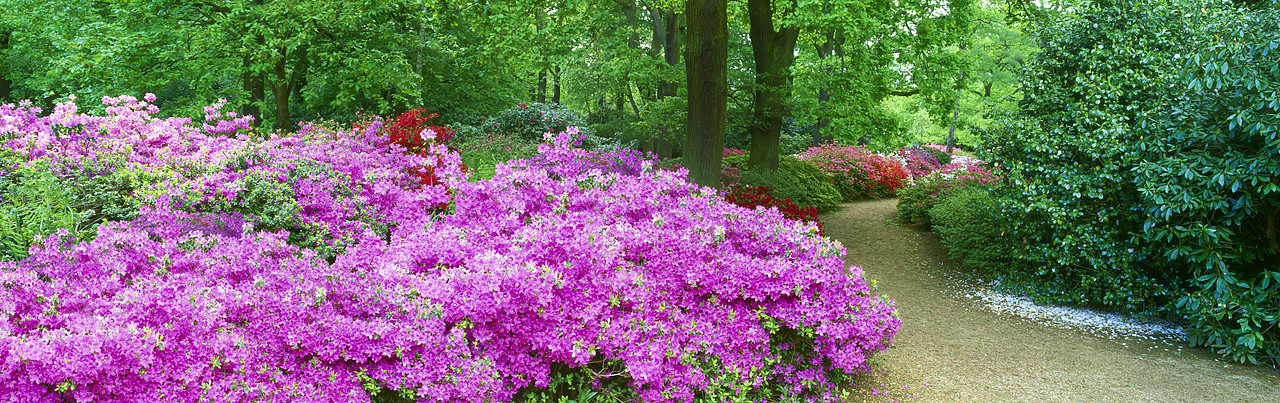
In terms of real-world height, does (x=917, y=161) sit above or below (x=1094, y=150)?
below

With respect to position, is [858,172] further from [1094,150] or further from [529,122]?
[1094,150]

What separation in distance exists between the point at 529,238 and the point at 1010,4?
1025 cm

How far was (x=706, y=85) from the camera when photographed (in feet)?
23.1

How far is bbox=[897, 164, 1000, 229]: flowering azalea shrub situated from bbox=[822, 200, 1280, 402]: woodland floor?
3377 mm

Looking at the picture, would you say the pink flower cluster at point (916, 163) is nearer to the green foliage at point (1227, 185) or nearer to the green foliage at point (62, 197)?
the green foliage at point (1227, 185)

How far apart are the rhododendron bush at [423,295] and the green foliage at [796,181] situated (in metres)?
5.82

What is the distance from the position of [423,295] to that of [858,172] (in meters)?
13.0

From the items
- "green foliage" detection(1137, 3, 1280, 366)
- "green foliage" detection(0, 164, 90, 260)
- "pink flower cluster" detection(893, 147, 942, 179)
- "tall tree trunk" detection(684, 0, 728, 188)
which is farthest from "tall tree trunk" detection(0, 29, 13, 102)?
"green foliage" detection(1137, 3, 1280, 366)

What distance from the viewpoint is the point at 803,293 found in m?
3.73

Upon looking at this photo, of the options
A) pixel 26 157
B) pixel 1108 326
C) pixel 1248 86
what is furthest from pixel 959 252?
pixel 26 157

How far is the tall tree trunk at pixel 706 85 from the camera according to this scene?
22.3 ft

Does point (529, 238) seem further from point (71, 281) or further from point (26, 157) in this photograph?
point (26, 157)

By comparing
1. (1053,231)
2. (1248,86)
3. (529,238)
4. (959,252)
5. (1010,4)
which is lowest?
(959,252)

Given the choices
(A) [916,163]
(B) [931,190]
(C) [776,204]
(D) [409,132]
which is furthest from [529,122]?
(C) [776,204]
